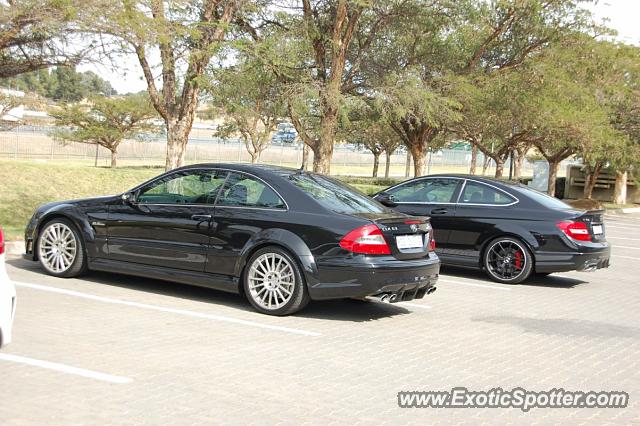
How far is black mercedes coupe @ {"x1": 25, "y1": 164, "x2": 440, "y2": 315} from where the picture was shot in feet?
26.1

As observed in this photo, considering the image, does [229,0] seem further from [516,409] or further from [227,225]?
[516,409]

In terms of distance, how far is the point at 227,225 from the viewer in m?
8.48

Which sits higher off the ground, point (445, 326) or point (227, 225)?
point (227, 225)

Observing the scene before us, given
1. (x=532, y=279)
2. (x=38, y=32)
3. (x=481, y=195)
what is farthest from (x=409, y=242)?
(x=38, y=32)

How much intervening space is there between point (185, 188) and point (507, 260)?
5.08 m

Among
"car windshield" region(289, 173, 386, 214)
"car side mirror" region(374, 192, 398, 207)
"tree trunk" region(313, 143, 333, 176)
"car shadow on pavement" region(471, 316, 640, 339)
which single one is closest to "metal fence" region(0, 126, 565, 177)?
"tree trunk" region(313, 143, 333, 176)

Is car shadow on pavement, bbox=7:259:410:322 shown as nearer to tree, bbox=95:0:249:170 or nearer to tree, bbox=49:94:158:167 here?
tree, bbox=95:0:249:170

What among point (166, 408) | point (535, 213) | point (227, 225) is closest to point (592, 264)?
point (535, 213)

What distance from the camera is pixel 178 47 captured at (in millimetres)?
17391

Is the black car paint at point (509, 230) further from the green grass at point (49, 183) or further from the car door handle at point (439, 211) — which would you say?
the green grass at point (49, 183)

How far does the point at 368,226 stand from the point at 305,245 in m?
0.65

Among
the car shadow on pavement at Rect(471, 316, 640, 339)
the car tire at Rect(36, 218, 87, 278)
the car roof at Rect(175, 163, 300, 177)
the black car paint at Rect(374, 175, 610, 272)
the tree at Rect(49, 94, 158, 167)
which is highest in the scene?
the tree at Rect(49, 94, 158, 167)

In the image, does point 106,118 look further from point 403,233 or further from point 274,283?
point 403,233

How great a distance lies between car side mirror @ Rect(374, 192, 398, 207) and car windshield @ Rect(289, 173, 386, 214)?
2362mm
